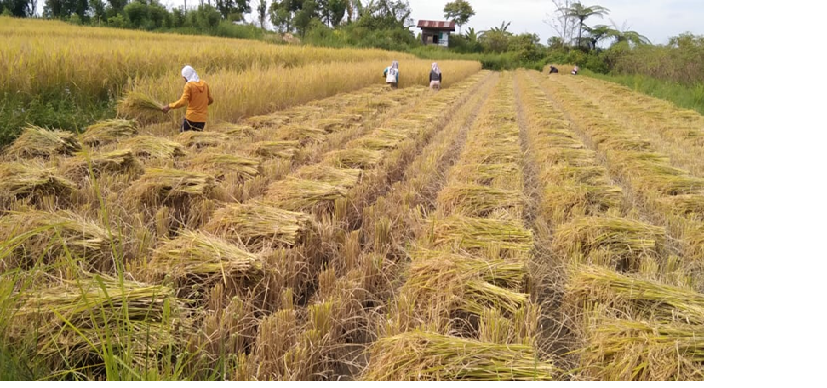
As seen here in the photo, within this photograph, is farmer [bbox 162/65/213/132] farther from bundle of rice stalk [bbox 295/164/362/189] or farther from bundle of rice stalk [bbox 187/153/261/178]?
bundle of rice stalk [bbox 295/164/362/189]

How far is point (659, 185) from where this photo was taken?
4.38 meters

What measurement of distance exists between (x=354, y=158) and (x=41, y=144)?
10.3 feet

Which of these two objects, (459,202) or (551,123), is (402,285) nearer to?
(459,202)

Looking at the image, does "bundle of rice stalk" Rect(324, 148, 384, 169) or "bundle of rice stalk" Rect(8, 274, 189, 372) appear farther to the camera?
"bundle of rice stalk" Rect(324, 148, 384, 169)

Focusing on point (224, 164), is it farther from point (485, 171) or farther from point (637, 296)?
point (637, 296)

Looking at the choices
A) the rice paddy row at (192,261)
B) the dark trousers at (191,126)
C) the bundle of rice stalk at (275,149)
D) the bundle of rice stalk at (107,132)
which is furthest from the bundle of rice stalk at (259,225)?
the dark trousers at (191,126)

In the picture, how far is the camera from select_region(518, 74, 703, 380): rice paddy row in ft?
5.92

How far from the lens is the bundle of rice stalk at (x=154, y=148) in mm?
4739

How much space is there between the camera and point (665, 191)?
432 centimetres

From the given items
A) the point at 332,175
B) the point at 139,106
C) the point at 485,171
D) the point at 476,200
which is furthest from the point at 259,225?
the point at 139,106

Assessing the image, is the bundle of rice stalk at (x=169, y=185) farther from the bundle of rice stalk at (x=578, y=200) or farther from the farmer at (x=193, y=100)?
the bundle of rice stalk at (x=578, y=200)

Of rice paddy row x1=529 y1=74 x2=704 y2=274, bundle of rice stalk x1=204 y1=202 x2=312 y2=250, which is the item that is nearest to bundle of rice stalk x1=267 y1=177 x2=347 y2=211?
bundle of rice stalk x1=204 y1=202 x2=312 y2=250

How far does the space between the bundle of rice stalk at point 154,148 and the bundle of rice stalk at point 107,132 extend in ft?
1.58

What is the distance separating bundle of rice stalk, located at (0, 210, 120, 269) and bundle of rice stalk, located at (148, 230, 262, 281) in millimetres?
314
